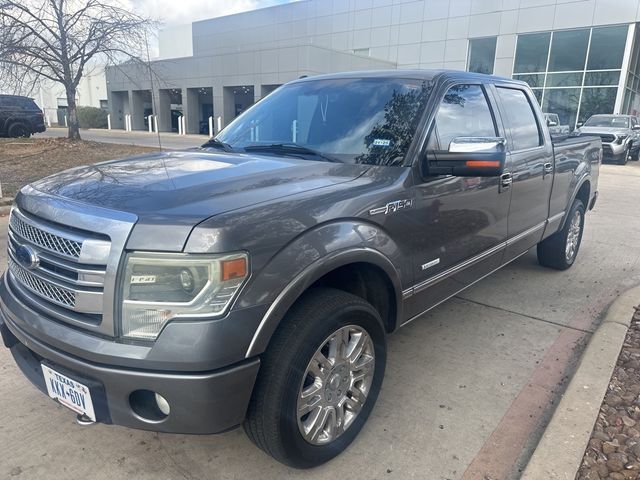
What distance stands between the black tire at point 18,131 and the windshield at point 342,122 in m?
22.3

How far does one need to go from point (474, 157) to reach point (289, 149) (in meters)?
1.13

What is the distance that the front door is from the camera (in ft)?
9.59

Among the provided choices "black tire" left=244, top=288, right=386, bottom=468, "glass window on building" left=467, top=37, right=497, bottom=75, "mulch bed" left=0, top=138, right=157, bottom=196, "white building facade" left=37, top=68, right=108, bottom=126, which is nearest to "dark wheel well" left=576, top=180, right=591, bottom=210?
"black tire" left=244, top=288, right=386, bottom=468

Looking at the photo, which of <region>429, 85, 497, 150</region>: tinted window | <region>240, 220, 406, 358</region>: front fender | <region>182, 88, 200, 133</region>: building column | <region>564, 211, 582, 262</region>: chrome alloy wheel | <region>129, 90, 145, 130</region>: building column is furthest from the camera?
<region>129, 90, 145, 130</region>: building column

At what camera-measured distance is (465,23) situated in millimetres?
30188

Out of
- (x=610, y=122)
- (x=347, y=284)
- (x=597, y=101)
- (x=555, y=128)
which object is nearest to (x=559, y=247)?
(x=347, y=284)

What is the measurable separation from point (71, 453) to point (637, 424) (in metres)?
3.04

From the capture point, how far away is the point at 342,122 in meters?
3.16

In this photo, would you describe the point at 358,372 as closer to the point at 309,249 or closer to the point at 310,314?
the point at 310,314

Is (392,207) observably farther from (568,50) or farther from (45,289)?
(568,50)

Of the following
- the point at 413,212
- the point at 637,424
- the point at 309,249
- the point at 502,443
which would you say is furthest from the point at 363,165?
the point at 637,424

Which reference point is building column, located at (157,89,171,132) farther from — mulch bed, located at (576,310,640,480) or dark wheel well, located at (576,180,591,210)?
mulch bed, located at (576,310,640,480)

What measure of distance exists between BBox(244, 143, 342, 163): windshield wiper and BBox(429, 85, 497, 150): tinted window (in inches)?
25.6

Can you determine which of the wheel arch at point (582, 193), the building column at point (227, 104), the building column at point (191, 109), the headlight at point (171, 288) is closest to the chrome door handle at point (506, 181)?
the wheel arch at point (582, 193)
